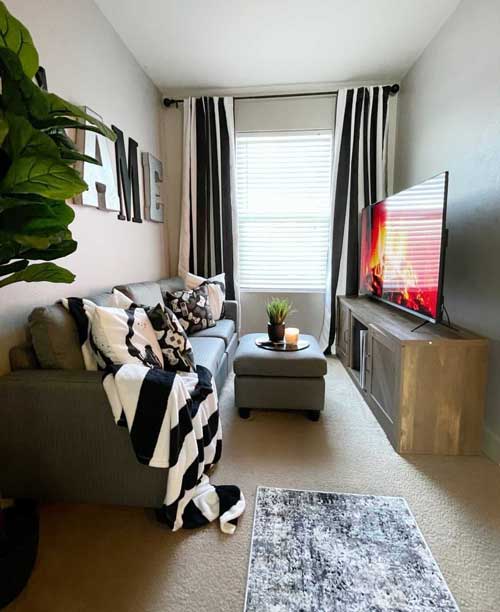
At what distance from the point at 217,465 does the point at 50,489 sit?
2.48 feet

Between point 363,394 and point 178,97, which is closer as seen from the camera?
point 363,394

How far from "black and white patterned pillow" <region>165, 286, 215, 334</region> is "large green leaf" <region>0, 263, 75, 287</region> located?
1.64 metres

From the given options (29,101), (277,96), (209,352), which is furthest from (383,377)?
(277,96)

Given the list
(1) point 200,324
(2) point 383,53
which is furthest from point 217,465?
(2) point 383,53

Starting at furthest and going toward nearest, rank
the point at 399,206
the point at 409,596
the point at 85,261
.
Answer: the point at 399,206 < the point at 85,261 < the point at 409,596

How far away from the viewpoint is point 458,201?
85.8 inches

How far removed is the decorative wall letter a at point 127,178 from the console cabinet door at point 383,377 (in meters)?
2.03

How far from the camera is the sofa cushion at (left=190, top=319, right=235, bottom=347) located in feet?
8.84

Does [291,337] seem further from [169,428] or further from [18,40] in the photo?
[18,40]

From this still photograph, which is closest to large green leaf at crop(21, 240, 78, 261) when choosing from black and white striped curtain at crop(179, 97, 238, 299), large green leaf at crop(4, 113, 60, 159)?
large green leaf at crop(4, 113, 60, 159)

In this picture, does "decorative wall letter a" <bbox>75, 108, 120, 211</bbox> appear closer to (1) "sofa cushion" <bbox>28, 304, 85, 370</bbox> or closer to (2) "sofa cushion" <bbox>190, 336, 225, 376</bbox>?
(1) "sofa cushion" <bbox>28, 304, 85, 370</bbox>

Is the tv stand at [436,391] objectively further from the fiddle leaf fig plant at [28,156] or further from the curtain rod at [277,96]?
the curtain rod at [277,96]

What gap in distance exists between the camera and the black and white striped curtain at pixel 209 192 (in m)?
3.44

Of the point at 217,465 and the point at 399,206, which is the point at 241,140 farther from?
the point at 217,465
